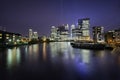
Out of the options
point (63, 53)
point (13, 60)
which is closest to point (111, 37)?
point (63, 53)

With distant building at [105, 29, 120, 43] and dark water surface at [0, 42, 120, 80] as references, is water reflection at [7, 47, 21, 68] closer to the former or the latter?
dark water surface at [0, 42, 120, 80]

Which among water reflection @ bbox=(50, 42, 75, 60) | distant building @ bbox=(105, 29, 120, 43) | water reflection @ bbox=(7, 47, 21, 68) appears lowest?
water reflection @ bbox=(50, 42, 75, 60)

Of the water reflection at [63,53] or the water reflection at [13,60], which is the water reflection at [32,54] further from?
the water reflection at [63,53]

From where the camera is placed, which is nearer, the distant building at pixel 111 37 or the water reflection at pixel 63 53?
the water reflection at pixel 63 53

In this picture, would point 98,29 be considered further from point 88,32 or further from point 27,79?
point 27,79

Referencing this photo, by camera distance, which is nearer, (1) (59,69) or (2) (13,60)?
(1) (59,69)

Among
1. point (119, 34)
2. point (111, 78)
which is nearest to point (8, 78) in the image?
point (111, 78)


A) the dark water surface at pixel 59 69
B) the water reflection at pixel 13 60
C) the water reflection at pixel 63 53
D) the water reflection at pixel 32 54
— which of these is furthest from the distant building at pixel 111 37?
the dark water surface at pixel 59 69

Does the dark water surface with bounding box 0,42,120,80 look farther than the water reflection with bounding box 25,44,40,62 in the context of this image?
No

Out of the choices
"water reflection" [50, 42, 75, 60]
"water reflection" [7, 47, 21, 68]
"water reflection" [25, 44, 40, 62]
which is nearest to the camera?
"water reflection" [7, 47, 21, 68]

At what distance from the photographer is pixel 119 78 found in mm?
15594

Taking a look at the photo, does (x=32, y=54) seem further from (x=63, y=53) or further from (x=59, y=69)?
(x=59, y=69)

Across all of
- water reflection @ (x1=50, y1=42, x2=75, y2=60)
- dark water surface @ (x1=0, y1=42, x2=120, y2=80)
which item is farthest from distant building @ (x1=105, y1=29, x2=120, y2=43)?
dark water surface @ (x1=0, y1=42, x2=120, y2=80)

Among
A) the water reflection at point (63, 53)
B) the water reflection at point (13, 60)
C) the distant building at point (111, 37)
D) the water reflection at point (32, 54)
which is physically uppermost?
the distant building at point (111, 37)
